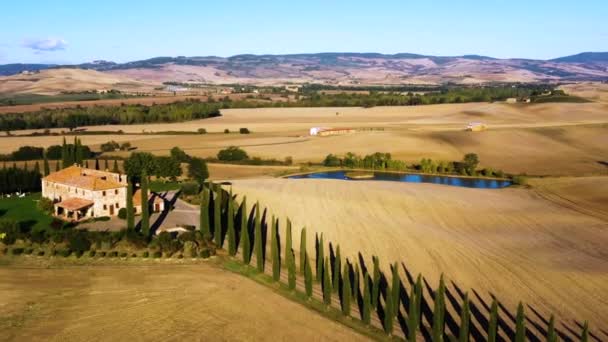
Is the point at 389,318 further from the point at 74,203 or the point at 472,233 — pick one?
the point at 74,203

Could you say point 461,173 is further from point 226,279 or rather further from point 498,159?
point 226,279

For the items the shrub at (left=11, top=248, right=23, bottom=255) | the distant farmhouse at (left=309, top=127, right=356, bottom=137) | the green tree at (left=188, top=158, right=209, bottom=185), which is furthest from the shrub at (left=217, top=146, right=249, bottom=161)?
the shrub at (left=11, top=248, right=23, bottom=255)

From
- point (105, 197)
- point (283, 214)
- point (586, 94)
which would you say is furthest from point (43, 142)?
point (586, 94)

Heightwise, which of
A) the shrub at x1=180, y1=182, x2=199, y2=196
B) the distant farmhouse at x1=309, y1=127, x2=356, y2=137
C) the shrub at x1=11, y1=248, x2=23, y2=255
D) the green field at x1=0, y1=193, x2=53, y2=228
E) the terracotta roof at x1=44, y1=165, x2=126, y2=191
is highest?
the terracotta roof at x1=44, y1=165, x2=126, y2=191

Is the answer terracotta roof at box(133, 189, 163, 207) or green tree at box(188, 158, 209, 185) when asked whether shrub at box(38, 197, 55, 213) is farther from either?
green tree at box(188, 158, 209, 185)

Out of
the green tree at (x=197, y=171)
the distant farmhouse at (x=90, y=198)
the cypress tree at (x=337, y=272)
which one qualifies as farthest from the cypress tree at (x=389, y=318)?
the green tree at (x=197, y=171)

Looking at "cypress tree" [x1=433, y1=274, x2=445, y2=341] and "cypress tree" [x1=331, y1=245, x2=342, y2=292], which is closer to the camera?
"cypress tree" [x1=433, y1=274, x2=445, y2=341]

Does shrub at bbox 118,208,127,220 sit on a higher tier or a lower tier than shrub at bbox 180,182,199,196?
lower
